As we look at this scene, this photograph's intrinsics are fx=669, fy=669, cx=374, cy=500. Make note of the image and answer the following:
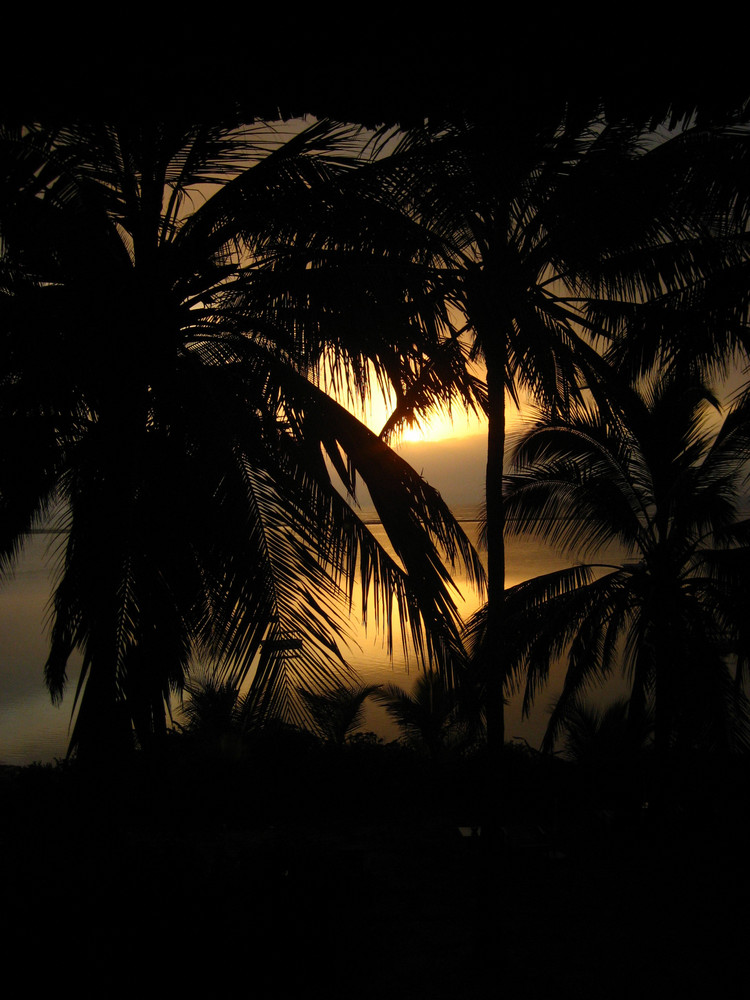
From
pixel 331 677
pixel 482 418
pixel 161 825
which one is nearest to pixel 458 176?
pixel 482 418

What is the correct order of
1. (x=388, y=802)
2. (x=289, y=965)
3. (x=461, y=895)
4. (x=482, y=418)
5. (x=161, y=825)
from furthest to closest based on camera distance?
(x=388, y=802)
(x=161, y=825)
(x=461, y=895)
(x=482, y=418)
(x=289, y=965)

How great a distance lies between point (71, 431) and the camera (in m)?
4.34

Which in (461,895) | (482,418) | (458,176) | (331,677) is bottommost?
(461,895)

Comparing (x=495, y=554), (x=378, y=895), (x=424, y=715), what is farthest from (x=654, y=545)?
(x=424, y=715)

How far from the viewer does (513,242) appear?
20.7ft

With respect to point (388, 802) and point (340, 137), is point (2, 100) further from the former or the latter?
point (388, 802)

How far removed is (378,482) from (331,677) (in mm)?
1145

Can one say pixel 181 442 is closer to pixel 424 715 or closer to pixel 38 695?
pixel 424 715

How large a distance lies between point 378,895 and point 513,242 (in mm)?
7142

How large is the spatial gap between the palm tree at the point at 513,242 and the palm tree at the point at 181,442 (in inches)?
18.2

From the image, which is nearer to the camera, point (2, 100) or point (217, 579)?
point (2, 100)

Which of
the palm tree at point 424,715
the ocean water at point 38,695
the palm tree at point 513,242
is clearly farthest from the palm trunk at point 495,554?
the palm tree at point 424,715

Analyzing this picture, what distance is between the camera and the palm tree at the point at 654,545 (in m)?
7.99

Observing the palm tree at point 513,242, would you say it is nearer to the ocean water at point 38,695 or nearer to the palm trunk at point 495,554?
the palm trunk at point 495,554
